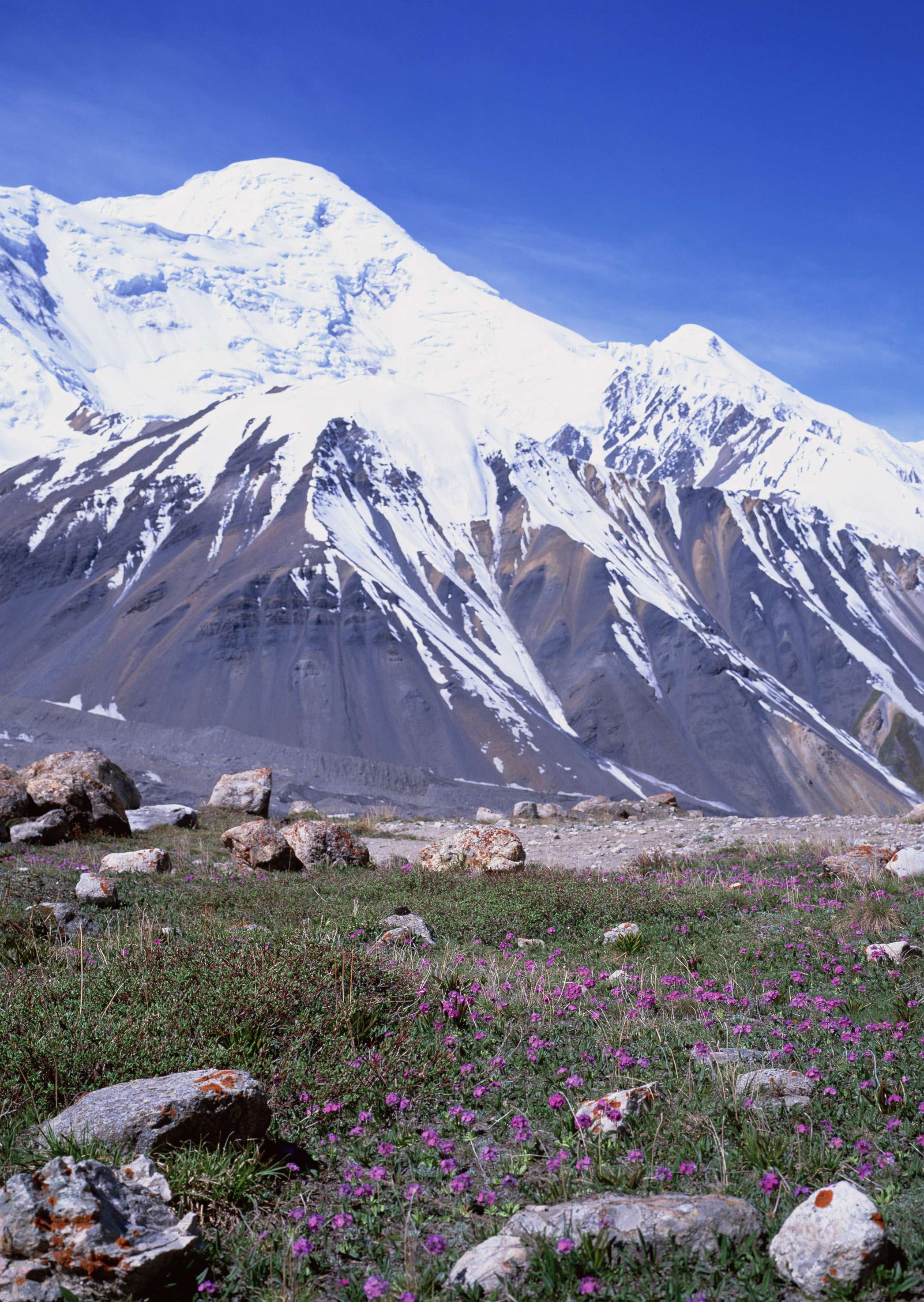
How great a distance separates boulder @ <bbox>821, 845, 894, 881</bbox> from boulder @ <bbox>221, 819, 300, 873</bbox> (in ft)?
29.9

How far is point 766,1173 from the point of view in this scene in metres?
3.95

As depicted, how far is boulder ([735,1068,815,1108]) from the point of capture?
4.71m

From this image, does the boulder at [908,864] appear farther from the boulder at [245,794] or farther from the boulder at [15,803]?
the boulder at [245,794]

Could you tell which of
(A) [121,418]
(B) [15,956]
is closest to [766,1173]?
(B) [15,956]

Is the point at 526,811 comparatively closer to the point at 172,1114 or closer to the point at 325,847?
the point at 325,847

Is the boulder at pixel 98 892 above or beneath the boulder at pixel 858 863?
beneath

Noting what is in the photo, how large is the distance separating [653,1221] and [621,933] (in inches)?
222

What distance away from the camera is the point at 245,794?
25.8 metres

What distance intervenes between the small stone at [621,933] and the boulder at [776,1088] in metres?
3.76

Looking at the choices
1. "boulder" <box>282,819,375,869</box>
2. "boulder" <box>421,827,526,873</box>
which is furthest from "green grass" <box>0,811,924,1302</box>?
"boulder" <box>282,819,375,869</box>

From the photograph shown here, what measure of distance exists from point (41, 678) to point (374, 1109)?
84.1 meters

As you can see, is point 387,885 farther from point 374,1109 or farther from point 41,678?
point 41,678

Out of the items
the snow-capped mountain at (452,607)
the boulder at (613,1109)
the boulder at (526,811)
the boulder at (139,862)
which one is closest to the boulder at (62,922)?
the boulder at (139,862)

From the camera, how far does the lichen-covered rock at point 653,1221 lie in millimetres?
3533
